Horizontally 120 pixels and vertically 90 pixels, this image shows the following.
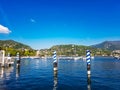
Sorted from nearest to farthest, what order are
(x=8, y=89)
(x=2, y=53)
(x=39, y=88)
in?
(x=8, y=89)
(x=39, y=88)
(x=2, y=53)

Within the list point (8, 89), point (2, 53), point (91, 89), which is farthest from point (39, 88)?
point (2, 53)

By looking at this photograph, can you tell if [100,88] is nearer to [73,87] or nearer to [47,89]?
[73,87]

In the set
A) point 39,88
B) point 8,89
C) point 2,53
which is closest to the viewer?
point 8,89

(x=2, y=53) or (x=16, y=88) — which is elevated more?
(x=2, y=53)

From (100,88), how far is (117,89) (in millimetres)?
4003

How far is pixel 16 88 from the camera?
5200 cm

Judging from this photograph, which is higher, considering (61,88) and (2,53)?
(2,53)

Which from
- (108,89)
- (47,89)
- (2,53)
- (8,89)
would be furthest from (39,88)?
(2,53)

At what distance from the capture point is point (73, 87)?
55.6 meters

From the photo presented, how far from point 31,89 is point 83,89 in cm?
1215

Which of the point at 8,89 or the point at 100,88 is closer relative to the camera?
the point at 8,89

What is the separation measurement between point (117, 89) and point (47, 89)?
16.7 m

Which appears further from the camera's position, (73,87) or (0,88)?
(73,87)

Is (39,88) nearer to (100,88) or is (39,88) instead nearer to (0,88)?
(0,88)
